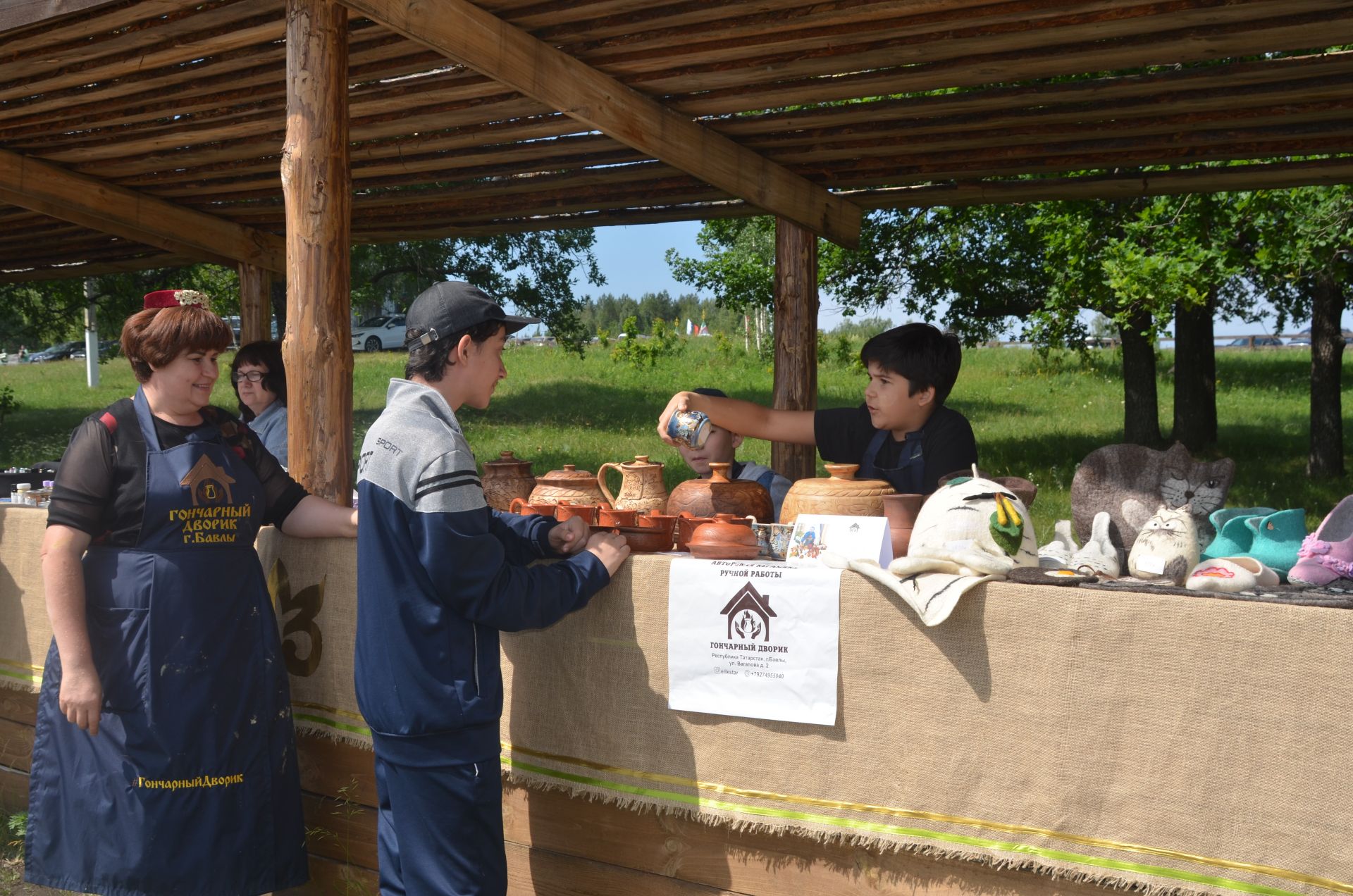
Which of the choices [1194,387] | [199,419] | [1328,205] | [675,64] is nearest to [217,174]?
[675,64]

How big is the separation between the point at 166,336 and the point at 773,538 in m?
Result: 1.61

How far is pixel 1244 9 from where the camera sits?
376cm

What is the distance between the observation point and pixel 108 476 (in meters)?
2.88

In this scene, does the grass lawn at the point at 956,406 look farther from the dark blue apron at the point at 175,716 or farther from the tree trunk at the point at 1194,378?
the dark blue apron at the point at 175,716

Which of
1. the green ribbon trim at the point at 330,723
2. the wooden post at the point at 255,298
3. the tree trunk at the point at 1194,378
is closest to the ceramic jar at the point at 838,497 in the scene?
the green ribbon trim at the point at 330,723

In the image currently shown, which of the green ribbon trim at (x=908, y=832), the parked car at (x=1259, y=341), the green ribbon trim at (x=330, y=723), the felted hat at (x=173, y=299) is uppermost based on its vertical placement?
the parked car at (x=1259, y=341)

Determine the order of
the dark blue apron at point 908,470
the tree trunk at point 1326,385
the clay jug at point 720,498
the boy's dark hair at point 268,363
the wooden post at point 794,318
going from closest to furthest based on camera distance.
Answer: the clay jug at point 720,498 < the dark blue apron at point 908,470 < the boy's dark hair at point 268,363 < the wooden post at point 794,318 < the tree trunk at point 1326,385

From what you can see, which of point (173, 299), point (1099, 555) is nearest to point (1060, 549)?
point (1099, 555)

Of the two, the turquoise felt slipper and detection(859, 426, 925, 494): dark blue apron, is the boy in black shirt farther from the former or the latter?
the turquoise felt slipper

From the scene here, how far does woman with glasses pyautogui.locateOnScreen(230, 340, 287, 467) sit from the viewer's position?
467 cm

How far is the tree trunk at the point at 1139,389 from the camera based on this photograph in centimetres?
1286

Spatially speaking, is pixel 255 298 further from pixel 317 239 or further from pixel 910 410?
pixel 910 410

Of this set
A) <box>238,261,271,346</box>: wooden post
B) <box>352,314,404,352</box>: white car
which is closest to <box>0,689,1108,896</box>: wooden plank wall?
<box>238,261,271,346</box>: wooden post

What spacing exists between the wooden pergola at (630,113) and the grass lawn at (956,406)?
4.33 metres
